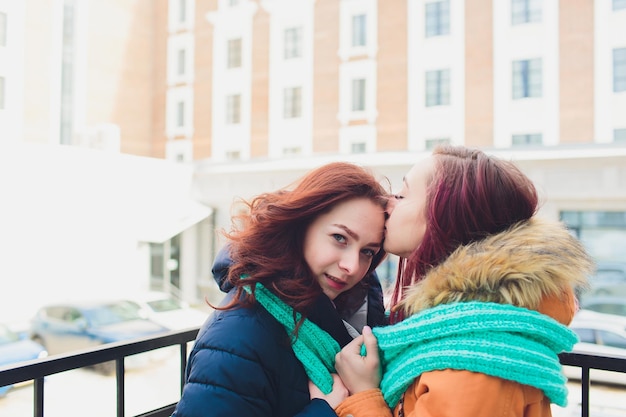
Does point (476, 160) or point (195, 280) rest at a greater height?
point (476, 160)

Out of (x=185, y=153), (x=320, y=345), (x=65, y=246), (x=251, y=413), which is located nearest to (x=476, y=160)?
(x=320, y=345)

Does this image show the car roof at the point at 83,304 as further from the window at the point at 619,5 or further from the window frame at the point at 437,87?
the window at the point at 619,5

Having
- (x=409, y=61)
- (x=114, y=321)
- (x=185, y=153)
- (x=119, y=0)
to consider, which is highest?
(x=119, y=0)

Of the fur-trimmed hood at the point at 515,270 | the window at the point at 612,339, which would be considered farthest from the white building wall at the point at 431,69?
the fur-trimmed hood at the point at 515,270

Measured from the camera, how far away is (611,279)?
18.1ft

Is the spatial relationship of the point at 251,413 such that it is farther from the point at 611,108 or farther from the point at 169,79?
the point at 169,79

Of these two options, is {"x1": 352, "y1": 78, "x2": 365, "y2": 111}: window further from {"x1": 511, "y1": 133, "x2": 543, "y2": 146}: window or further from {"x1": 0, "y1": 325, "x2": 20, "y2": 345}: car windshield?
{"x1": 0, "y1": 325, "x2": 20, "y2": 345}: car windshield

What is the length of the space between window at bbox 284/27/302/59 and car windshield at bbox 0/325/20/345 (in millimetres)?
5708

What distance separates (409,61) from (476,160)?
6753 millimetres

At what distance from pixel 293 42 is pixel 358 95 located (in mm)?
1596

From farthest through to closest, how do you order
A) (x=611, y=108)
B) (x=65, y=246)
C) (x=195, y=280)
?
(x=195, y=280) → (x=611, y=108) → (x=65, y=246)

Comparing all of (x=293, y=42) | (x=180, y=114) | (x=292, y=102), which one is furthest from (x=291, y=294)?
(x=180, y=114)

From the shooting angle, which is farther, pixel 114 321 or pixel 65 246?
pixel 114 321

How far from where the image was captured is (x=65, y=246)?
4.81 meters
